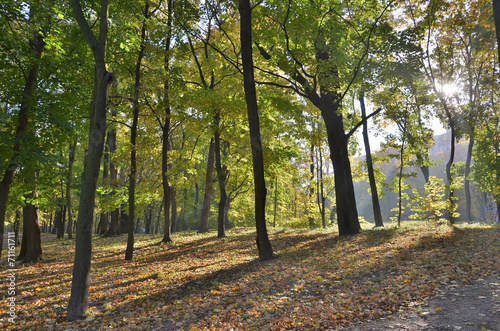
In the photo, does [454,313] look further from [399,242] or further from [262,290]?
[399,242]

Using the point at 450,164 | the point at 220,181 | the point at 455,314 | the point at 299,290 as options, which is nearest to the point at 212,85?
the point at 220,181

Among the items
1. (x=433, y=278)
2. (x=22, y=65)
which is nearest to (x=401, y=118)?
(x=433, y=278)

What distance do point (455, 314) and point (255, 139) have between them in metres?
6.07

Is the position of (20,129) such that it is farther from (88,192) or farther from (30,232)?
(88,192)

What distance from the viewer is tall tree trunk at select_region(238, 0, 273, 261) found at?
8453 mm

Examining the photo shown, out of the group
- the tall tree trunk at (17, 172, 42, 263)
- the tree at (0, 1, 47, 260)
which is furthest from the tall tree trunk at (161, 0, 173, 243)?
the tall tree trunk at (17, 172, 42, 263)

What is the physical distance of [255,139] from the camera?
8523 mm

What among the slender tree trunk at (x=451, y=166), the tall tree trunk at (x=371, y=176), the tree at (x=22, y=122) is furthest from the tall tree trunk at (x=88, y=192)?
the slender tree trunk at (x=451, y=166)

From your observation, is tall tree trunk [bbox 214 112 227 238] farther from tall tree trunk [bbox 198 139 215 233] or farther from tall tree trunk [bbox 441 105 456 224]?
tall tree trunk [bbox 441 105 456 224]

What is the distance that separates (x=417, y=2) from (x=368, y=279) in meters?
17.6

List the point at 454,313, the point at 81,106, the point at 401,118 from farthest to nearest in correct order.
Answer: the point at 401,118 → the point at 81,106 → the point at 454,313

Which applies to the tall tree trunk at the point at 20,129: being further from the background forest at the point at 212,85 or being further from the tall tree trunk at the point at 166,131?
the tall tree trunk at the point at 166,131

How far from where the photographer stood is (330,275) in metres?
6.70

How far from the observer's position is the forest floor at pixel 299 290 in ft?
14.6
